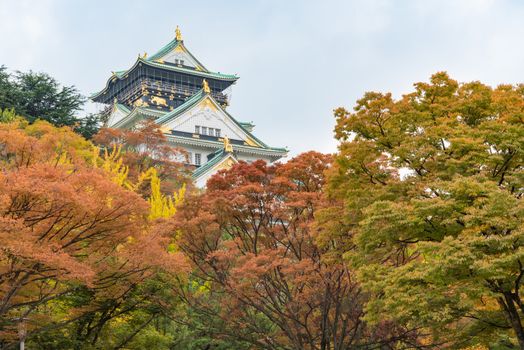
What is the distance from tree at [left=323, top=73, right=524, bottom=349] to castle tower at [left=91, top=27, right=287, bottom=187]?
23.9 meters

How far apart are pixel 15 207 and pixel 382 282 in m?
7.27

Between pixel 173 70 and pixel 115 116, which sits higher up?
pixel 173 70

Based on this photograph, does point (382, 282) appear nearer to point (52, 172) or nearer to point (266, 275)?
point (266, 275)

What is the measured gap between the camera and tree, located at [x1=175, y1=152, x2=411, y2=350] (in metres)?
16.2

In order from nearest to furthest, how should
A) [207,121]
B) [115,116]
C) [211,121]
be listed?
1. [207,121]
2. [211,121]
3. [115,116]

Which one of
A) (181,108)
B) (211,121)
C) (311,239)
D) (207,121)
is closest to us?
(311,239)

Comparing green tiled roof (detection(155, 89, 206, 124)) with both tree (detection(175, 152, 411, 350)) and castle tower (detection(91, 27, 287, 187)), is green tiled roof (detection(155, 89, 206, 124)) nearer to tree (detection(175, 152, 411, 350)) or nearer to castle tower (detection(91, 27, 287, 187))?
castle tower (detection(91, 27, 287, 187))

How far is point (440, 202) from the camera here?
11609 mm

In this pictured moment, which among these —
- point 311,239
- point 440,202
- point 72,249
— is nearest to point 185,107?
point 311,239

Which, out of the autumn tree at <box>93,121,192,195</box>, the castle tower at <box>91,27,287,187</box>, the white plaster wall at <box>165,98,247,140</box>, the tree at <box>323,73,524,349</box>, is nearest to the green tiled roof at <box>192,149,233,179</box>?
the castle tower at <box>91,27,287,187</box>

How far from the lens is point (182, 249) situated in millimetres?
18188

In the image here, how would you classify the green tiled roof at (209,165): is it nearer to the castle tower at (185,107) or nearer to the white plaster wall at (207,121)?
the castle tower at (185,107)

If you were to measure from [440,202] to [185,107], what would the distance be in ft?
107

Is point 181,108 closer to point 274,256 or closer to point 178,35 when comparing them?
point 178,35
